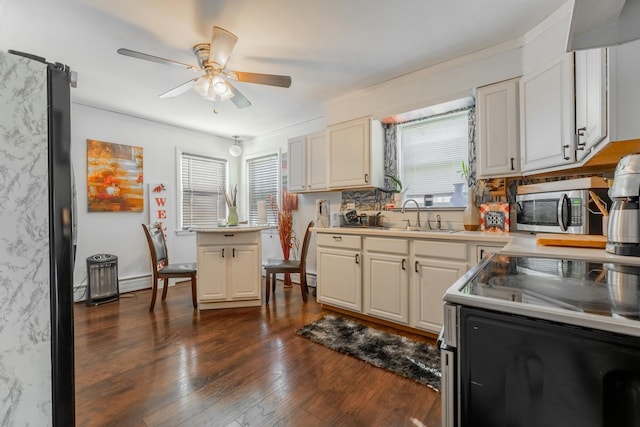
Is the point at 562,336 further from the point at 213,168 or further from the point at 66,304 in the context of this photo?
the point at 213,168

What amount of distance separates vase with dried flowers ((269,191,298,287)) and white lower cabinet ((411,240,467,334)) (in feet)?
7.17

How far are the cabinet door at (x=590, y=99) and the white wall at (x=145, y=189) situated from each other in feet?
15.5

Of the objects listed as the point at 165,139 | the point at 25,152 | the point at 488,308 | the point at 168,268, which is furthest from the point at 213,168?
the point at 488,308

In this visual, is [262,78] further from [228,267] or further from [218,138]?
[218,138]

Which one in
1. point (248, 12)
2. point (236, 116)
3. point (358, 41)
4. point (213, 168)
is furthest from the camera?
point (213, 168)

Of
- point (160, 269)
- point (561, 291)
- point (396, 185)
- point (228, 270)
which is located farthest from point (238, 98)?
point (561, 291)

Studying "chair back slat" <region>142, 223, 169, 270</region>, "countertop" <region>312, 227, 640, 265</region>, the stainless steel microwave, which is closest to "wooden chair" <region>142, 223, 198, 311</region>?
"chair back slat" <region>142, 223, 169, 270</region>

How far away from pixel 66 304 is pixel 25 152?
1.82ft

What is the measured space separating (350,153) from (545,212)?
1.90 m

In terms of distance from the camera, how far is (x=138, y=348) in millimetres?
2324

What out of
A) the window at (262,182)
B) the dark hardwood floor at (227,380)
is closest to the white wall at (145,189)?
the window at (262,182)

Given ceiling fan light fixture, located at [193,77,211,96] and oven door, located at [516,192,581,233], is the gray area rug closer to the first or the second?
oven door, located at [516,192,581,233]

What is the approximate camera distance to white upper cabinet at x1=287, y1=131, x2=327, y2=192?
3664mm

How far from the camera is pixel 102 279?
348cm
